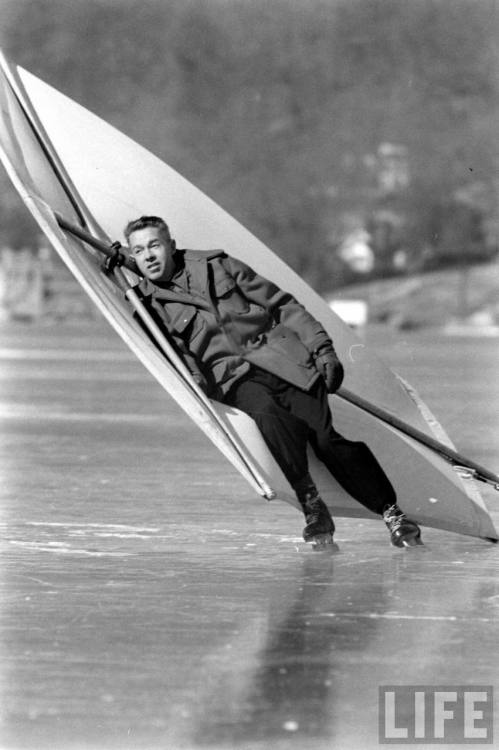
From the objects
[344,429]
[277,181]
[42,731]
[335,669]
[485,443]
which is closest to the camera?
[42,731]

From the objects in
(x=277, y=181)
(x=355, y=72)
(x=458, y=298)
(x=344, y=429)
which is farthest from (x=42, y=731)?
(x=355, y=72)

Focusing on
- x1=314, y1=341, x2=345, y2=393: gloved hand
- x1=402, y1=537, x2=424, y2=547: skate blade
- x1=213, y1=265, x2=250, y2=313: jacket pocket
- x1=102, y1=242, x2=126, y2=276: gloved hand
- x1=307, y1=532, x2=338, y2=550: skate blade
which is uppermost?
x1=102, y1=242, x2=126, y2=276: gloved hand

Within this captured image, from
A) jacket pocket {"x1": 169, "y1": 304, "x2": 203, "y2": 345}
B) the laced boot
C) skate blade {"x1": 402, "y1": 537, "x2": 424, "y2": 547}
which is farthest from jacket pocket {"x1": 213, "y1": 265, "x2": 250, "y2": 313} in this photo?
skate blade {"x1": 402, "y1": 537, "x2": 424, "y2": 547}

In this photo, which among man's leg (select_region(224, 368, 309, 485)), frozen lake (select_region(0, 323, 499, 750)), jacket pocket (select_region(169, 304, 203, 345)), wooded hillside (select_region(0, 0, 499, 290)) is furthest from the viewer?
wooded hillside (select_region(0, 0, 499, 290))

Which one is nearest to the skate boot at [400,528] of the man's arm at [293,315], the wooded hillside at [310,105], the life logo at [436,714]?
the man's arm at [293,315]

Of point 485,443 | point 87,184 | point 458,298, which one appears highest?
point 87,184

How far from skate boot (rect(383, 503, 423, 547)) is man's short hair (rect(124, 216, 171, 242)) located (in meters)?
1.45

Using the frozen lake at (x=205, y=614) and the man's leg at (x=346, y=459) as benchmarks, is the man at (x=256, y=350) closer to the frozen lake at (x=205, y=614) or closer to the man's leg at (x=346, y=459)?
the man's leg at (x=346, y=459)

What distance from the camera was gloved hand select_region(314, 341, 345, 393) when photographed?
24.7 ft

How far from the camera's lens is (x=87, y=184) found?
8156 mm

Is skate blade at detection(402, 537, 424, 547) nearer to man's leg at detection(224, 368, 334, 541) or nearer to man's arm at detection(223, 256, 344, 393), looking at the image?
man's leg at detection(224, 368, 334, 541)

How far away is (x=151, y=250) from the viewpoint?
305 inches

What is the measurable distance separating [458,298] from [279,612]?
64.3 m

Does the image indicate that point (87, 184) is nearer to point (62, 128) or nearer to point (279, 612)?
point (62, 128)
